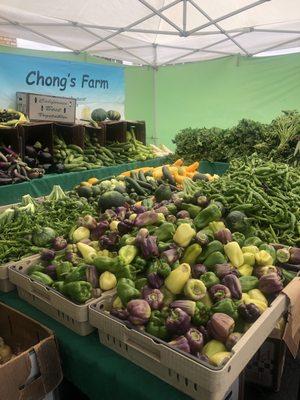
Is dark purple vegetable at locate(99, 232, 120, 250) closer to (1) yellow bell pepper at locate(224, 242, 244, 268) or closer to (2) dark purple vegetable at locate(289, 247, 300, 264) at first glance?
(1) yellow bell pepper at locate(224, 242, 244, 268)

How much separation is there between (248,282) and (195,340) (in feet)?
1.43

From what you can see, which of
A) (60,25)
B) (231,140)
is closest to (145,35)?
(60,25)

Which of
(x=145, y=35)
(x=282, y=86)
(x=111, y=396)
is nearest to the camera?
(x=111, y=396)

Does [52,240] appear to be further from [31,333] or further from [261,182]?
[261,182]

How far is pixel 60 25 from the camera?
19.5 ft

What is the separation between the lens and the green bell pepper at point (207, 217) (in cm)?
192

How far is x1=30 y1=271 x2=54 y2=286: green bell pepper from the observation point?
1.66 meters

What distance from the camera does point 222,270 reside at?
61.1 inches

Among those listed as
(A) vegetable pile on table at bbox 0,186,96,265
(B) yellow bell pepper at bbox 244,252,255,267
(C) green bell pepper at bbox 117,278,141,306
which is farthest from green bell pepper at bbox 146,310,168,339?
(A) vegetable pile on table at bbox 0,186,96,265

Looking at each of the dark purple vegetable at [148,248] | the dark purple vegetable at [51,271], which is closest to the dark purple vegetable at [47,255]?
the dark purple vegetable at [51,271]

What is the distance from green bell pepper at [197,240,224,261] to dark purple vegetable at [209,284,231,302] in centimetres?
24

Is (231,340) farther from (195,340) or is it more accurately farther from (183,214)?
(183,214)

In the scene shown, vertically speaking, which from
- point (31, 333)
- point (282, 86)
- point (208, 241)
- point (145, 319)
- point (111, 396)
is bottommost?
point (111, 396)

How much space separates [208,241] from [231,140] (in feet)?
12.8
